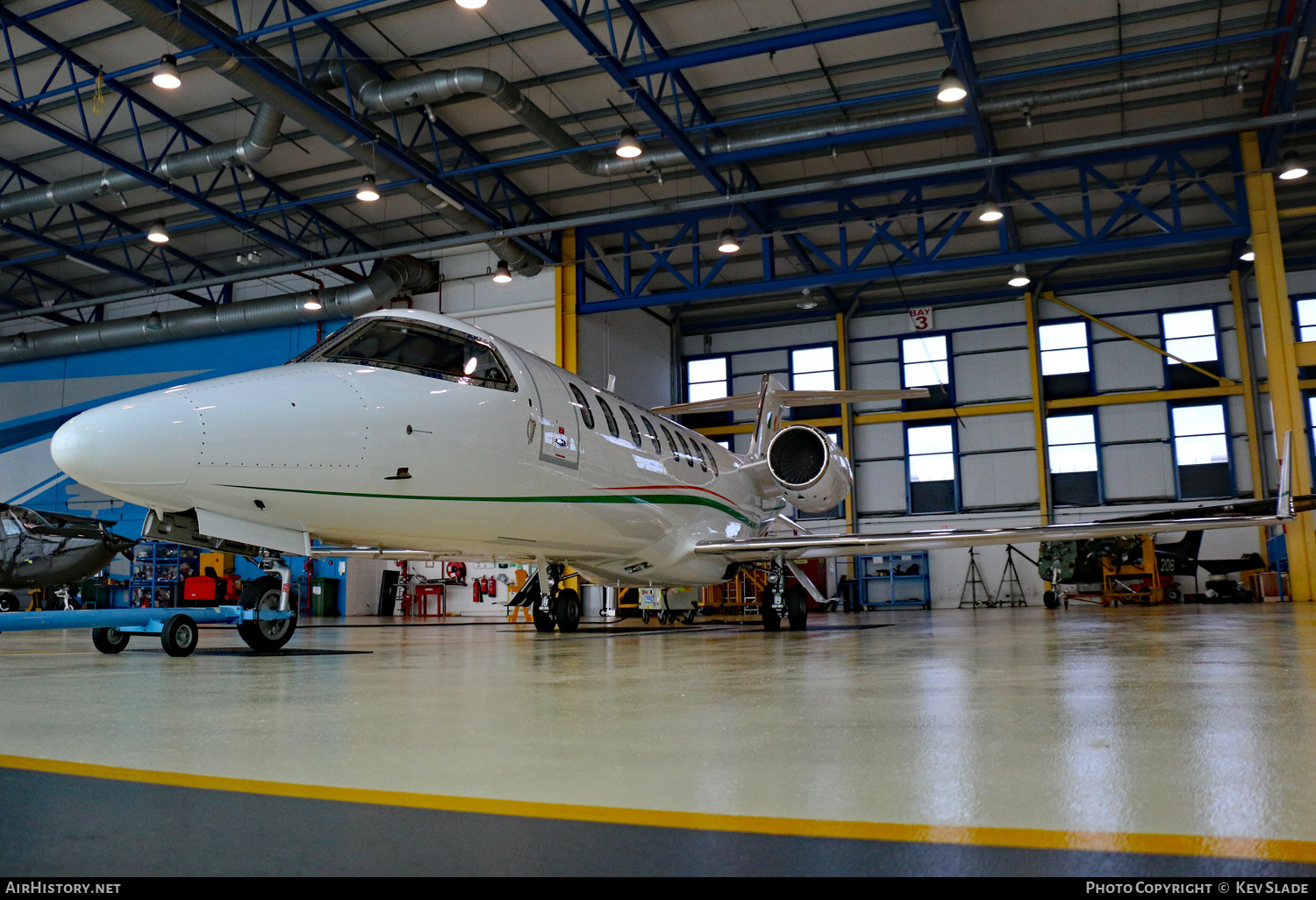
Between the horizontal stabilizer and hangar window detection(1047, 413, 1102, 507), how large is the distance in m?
16.3

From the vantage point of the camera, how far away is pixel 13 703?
3877mm

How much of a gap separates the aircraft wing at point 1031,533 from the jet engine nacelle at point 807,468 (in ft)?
6.63

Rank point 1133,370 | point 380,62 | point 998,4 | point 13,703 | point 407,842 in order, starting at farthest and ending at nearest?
point 1133,370
point 380,62
point 998,4
point 13,703
point 407,842

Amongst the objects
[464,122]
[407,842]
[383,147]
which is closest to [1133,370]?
[464,122]

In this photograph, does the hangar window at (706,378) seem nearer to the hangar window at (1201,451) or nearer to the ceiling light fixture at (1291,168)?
the hangar window at (1201,451)

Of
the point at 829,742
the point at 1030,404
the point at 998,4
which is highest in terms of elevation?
the point at 998,4

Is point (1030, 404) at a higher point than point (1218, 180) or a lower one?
lower

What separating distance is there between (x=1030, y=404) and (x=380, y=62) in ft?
75.8

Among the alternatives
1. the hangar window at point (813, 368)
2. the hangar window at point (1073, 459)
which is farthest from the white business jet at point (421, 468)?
the hangar window at point (813, 368)

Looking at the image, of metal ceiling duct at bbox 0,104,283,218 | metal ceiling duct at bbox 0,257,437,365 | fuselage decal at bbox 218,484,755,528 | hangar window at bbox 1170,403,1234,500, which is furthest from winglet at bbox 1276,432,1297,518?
metal ceiling duct at bbox 0,257,437,365

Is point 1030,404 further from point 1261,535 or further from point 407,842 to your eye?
point 407,842

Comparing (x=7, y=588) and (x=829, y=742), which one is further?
(x=7, y=588)

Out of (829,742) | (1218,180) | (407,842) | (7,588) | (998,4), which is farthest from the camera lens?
(1218,180)

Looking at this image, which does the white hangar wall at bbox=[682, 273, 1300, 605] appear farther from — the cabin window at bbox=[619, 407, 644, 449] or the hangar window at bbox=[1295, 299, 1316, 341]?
the cabin window at bbox=[619, 407, 644, 449]
